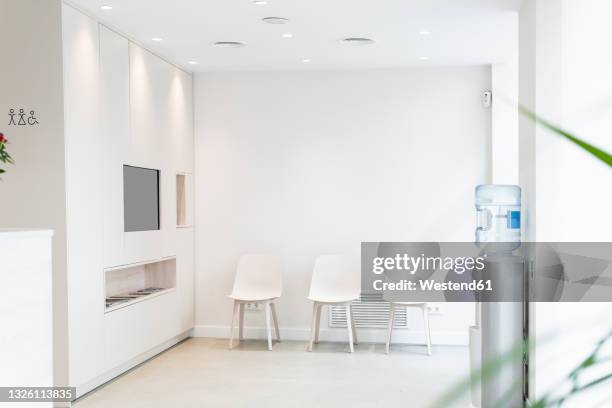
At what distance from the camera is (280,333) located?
7785 mm

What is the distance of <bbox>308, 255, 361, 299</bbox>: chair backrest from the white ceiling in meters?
2.07

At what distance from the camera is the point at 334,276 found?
7.52 metres

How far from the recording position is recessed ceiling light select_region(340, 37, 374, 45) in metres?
6.34

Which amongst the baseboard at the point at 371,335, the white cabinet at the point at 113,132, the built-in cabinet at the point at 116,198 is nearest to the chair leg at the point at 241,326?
the baseboard at the point at 371,335

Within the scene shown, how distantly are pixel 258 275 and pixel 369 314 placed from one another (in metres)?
1.26

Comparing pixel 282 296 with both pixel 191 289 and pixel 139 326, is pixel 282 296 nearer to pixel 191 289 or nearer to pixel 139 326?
pixel 191 289

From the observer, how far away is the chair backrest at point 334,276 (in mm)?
7461

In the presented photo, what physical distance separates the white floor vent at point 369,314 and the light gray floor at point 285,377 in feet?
0.89

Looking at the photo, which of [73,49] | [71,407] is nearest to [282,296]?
[71,407]

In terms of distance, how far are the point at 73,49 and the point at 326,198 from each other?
11.1 ft

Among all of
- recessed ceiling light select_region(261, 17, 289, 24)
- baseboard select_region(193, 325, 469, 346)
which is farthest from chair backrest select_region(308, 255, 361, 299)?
recessed ceiling light select_region(261, 17, 289, 24)

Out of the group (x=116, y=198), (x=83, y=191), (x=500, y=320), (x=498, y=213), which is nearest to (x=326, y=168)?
(x=498, y=213)

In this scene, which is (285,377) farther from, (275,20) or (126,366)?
(275,20)

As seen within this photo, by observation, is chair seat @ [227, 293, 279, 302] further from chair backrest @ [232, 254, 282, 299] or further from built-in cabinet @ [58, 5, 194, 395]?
built-in cabinet @ [58, 5, 194, 395]
